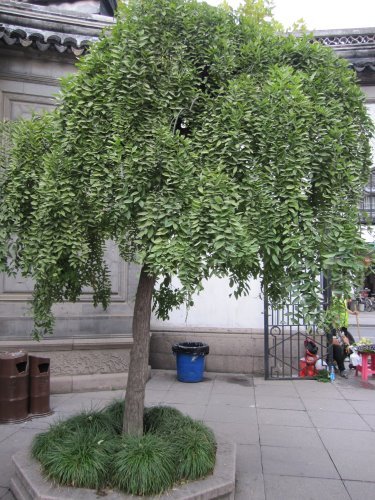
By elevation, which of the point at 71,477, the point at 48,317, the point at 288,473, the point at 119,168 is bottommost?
the point at 288,473

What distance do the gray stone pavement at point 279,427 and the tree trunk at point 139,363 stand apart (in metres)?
1.22

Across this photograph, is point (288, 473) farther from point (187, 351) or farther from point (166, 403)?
point (187, 351)

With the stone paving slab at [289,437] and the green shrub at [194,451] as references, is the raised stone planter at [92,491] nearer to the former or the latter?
the green shrub at [194,451]

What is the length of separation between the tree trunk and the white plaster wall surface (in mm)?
5063

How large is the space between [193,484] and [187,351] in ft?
15.5

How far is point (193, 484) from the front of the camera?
3986mm

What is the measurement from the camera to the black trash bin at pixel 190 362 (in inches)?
343

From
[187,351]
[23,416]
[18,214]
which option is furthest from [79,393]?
[18,214]

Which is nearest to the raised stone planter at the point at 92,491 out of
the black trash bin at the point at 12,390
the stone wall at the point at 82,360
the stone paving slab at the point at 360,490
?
the stone paving slab at the point at 360,490

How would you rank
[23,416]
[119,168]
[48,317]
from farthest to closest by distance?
[23,416] → [48,317] → [119,168]

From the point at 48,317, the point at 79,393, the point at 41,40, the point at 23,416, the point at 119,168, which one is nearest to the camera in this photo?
the point at 119,168

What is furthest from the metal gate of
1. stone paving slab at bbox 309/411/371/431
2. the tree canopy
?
the tree canopy

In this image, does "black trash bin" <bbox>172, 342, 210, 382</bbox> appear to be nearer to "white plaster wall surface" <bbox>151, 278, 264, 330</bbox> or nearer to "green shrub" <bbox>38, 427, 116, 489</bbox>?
"white plaster wall surface" <bbox>151, 278, 264, 330</bbox>

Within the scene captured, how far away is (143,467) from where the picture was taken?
12.5 ft
